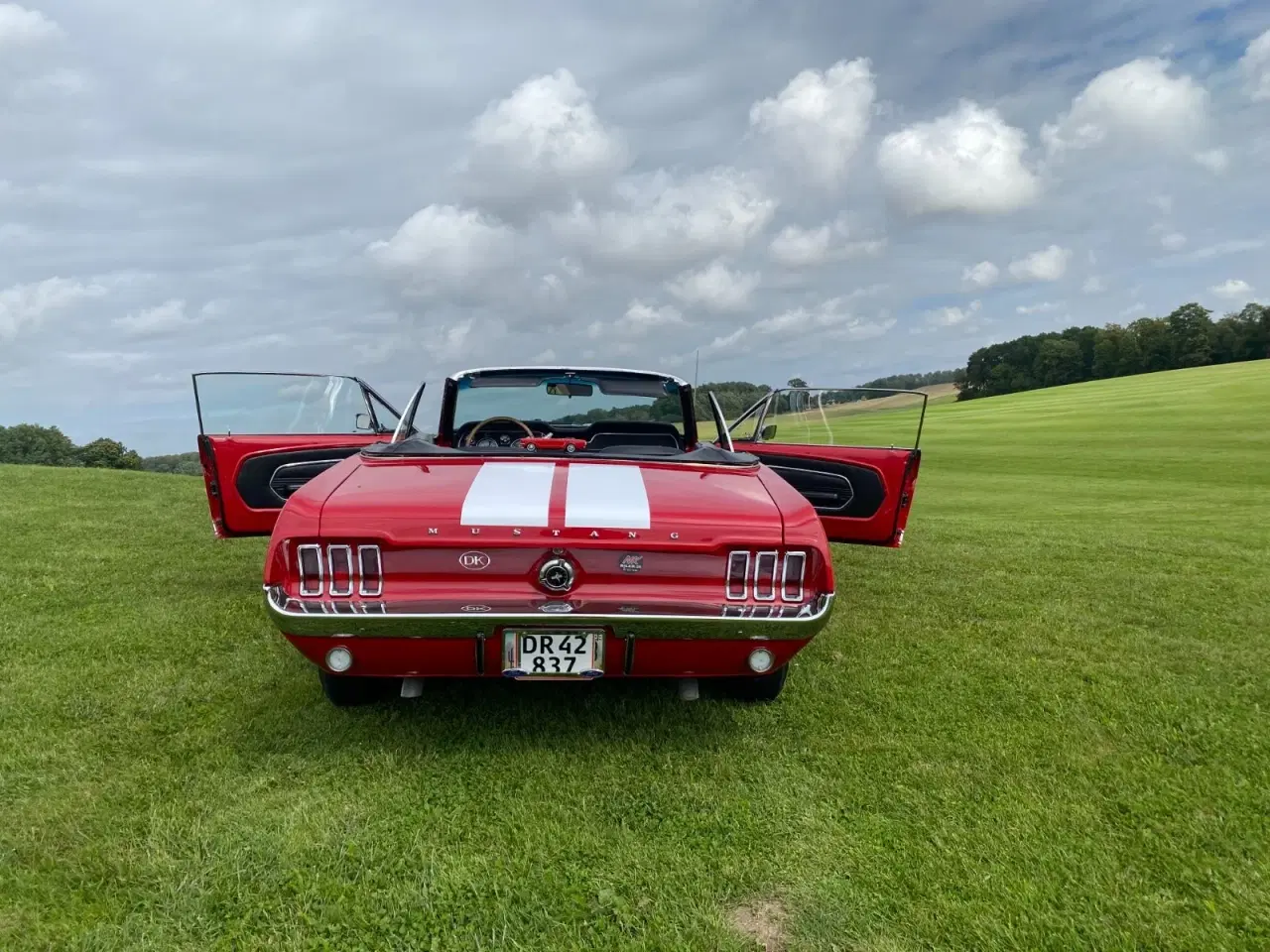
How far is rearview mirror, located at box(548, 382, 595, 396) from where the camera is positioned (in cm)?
449

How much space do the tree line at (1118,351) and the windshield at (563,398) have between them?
6625 centimetres

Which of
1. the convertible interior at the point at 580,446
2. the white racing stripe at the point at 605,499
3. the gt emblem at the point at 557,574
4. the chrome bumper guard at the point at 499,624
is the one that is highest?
the convertible interior at the point at 580,446

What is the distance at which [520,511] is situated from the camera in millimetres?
2730

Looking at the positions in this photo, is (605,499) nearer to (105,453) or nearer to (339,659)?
(339,659)

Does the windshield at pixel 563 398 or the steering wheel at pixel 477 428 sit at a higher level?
the windshield at pixel 563 398

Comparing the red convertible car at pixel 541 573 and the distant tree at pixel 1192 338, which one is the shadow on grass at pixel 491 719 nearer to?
the red convertible car at pixel 541 573

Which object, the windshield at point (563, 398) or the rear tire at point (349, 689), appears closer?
the rear tire at point (349, 689)

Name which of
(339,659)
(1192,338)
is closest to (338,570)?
(339,659)

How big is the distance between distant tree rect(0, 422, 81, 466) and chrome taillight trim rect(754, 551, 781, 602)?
3616 centimetres

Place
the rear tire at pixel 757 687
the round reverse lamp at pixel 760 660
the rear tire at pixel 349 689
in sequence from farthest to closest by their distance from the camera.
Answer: the rear tire at pixel 757 687 < the rear tire at pixel 349 689 < the round reverse lamp at pixel 760 660

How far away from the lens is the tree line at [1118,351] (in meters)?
60.9

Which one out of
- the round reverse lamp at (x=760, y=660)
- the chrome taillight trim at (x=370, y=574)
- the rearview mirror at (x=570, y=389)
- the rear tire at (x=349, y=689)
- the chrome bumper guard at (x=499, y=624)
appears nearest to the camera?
the chrome bumper guard at (x=499, y=624)

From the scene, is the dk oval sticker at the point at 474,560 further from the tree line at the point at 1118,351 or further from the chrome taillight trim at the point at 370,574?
the tree line at the point at 1118,351

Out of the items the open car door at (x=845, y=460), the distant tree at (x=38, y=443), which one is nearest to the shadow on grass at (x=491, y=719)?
the open car door at (x=845, y=460)
